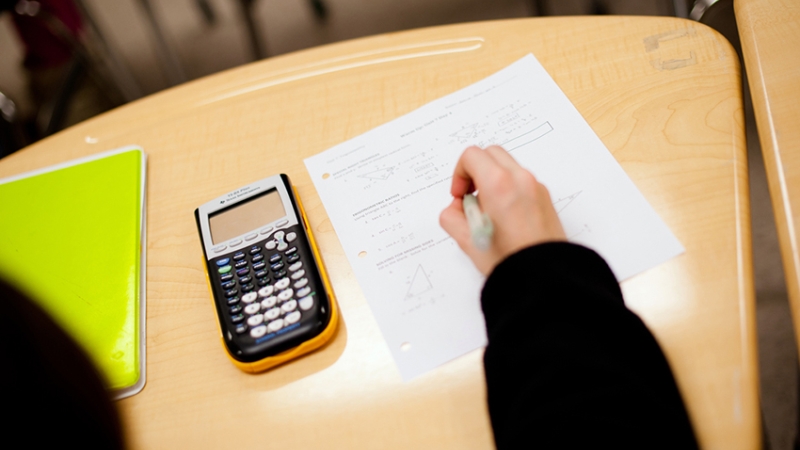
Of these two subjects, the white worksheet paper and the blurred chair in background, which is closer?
the white worksheet paper

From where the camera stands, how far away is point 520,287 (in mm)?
373

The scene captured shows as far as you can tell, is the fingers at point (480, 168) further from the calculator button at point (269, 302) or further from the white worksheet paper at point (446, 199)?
the calculator button at point (269, 302)

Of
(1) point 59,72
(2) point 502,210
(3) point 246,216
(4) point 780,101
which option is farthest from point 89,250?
(1) point 59,72

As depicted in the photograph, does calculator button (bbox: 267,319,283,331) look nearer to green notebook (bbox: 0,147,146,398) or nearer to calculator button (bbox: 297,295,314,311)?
calculator button (bbox: 297,295,314,311)

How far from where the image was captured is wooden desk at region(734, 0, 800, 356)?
36 cm

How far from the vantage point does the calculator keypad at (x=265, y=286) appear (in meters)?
0.43

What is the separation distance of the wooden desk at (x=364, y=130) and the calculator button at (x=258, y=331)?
0.03m

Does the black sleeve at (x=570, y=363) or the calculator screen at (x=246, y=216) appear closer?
the black sleeve at (x=570, y=363)

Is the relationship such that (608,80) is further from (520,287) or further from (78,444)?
(78,444)

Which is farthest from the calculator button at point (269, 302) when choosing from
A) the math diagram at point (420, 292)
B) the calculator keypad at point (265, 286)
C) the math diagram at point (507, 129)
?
the math diagram at point (507, 129)

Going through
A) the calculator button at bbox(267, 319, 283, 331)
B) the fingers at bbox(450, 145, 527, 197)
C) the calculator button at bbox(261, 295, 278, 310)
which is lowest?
the calculator button at bbox(267, 319, 283, 331)

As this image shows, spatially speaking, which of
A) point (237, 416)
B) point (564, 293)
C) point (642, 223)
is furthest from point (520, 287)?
point (237, 416)

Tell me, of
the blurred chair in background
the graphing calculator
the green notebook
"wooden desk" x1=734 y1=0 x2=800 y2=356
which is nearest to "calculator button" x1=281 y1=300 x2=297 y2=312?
the graphing calculator

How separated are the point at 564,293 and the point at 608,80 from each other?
0.26 meters
